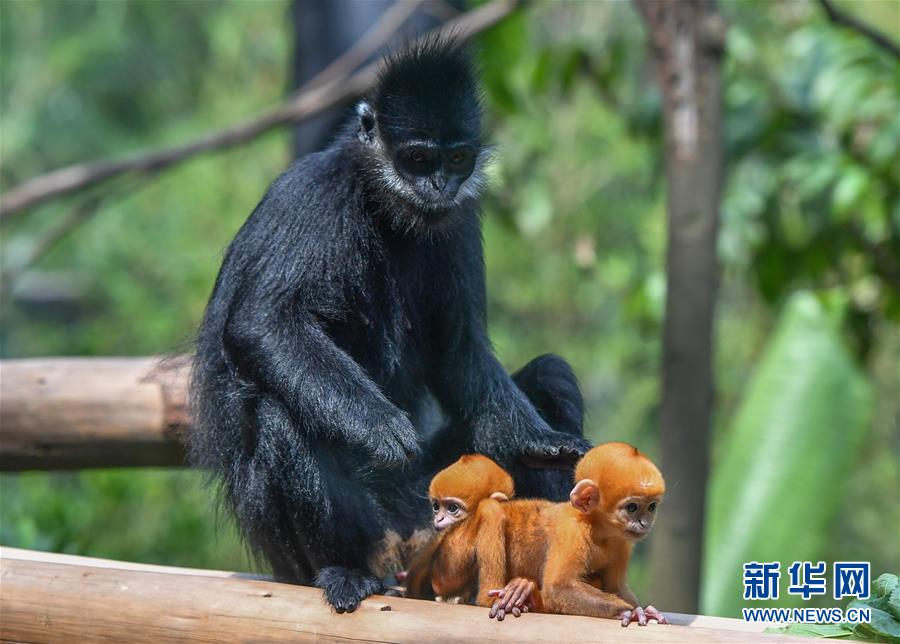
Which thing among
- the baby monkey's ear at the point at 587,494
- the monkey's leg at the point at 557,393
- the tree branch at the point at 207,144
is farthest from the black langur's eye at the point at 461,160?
the tree branch at the point at 207,144

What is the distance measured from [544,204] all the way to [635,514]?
4.83 metres

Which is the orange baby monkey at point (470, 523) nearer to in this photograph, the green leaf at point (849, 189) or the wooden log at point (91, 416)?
the wooden log at point (91, 416)

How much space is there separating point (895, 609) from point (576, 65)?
4.11 meters

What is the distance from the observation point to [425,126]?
3496 mm

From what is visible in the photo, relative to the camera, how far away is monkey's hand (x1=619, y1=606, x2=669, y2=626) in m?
2.62

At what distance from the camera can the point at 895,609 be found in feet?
8.73

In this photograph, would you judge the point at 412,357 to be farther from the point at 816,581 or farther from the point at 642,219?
the point at 642,219

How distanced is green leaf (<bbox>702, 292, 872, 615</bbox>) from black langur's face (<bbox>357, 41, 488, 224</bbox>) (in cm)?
285

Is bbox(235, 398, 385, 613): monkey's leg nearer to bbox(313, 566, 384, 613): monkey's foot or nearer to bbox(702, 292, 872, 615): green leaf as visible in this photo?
bbox(313, 566, 384, 613): monkey's foot

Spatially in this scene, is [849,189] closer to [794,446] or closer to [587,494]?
[794,446]

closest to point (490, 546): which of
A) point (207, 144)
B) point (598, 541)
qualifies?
point (598, 541)

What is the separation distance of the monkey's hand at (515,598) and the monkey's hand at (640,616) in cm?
24

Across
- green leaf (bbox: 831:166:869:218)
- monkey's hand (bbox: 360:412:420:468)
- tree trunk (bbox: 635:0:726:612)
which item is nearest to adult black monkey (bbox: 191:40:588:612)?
monkey's hand (bbox: 360:412:420:468)

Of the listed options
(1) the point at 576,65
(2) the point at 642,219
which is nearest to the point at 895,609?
(1) the point at 576,65
